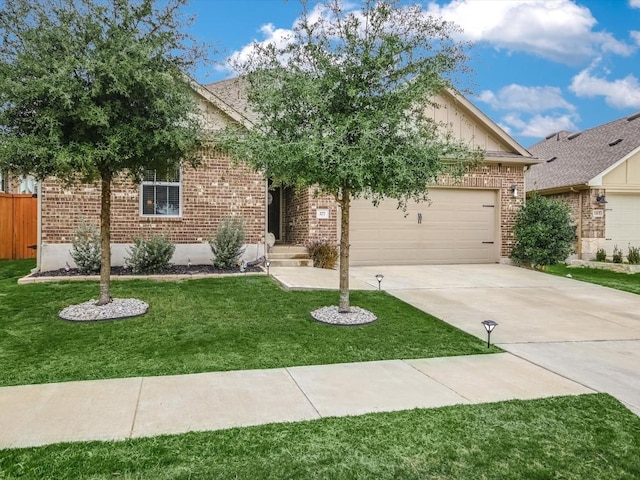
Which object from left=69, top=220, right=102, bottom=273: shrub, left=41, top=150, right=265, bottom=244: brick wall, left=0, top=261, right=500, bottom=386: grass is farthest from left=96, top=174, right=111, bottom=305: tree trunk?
left=41, top=150, right=265, bottom=244: brick wall

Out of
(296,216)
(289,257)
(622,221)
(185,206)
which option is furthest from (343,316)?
(622,221)

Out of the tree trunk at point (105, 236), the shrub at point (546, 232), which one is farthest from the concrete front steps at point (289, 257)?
the shrub at point (546, 232)

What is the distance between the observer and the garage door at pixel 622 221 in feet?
48.7

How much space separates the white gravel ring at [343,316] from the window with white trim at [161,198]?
5433 millimetres

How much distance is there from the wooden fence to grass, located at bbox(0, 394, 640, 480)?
13359mm

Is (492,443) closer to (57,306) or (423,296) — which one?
(423,296)

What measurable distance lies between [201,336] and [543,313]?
5162 mm

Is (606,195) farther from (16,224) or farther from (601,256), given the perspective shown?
(16,224)

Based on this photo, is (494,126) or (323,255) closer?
(323,255)

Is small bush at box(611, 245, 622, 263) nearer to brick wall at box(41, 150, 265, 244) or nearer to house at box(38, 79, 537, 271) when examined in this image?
house at box(38, 79, 537, 271)

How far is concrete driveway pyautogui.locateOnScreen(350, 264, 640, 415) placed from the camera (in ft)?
15.5

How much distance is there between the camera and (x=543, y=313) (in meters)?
7.21

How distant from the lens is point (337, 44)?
5.96 meters

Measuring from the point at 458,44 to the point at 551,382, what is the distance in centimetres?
421
